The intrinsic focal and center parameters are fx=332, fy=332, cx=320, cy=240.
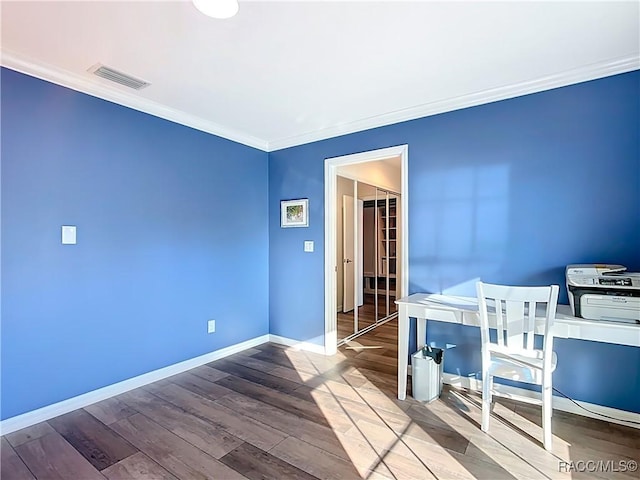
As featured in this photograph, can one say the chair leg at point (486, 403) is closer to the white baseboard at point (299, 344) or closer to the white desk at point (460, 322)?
the white desk at point (460, 322)

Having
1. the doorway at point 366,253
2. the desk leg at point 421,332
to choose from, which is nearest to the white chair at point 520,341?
the desk leg at point 421,332

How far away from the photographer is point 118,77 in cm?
248

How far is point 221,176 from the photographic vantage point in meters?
3.65

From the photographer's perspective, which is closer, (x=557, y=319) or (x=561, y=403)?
(x=557, y=319)

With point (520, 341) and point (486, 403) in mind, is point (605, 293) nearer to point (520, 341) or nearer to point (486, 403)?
point (520, 341)

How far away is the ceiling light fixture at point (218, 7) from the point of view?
5.46ft

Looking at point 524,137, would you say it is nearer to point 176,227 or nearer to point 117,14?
point 117,14

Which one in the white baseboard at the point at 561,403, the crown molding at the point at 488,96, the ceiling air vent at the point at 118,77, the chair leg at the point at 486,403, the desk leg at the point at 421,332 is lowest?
the white baseboard at the point at 561,403

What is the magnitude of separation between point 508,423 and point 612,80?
98.2 inches

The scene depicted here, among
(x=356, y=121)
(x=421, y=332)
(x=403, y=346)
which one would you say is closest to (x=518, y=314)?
(x=403, y=346)

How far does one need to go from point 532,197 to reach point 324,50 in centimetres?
190

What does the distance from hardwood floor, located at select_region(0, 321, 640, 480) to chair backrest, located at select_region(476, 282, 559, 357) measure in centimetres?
60

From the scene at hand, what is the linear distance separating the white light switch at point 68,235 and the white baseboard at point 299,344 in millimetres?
2424

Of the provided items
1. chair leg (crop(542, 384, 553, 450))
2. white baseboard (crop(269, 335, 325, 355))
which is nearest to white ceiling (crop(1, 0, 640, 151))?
chair leg (crop(542, 384, 553, 450))
